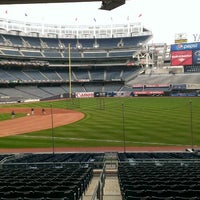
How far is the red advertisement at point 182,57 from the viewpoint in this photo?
108 meters

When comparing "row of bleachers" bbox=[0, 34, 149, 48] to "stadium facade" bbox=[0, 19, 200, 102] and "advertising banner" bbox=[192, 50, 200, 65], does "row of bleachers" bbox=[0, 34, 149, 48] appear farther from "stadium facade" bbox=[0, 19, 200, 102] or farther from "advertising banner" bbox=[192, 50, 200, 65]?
"advertising banner" bbox=[192, 50, 200, 65]

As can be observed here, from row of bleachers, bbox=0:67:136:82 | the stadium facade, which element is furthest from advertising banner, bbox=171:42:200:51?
row of bleachers, bbox=0:67:136:82

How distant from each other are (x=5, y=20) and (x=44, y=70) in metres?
27.7

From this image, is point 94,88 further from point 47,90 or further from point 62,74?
point 47,90

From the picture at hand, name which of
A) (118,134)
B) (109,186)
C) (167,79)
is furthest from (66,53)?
(109,186)

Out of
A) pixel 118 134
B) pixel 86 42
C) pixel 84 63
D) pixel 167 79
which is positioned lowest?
pixel 118 134

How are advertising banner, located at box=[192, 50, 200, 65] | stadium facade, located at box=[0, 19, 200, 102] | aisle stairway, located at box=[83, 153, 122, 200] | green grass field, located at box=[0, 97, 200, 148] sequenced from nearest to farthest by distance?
aisle stairway, located at box=[83, 153, 122, 200] → green grass field, located at box=[0, 97, 200, 148] → advertising banner, located at box=[192, 50, 200, 65] → stadium facade, located at box=[0, 19, 200, 102]

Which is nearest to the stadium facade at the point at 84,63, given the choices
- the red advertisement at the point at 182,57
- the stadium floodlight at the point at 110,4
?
the red advertisement at the point at 182,57

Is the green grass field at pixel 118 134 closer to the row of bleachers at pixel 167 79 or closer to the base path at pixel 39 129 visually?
the base path at pixel 39 129

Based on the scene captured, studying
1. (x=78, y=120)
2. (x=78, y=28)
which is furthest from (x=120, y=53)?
(x=78, y=120)

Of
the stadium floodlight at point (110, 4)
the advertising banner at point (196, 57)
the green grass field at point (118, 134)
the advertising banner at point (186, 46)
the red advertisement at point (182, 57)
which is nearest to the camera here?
the stadium floodlight at point (110, 4)

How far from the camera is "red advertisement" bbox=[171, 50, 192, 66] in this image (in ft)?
353

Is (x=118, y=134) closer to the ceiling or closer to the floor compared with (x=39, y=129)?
closer to the floor

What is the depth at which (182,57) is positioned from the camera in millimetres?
108625
